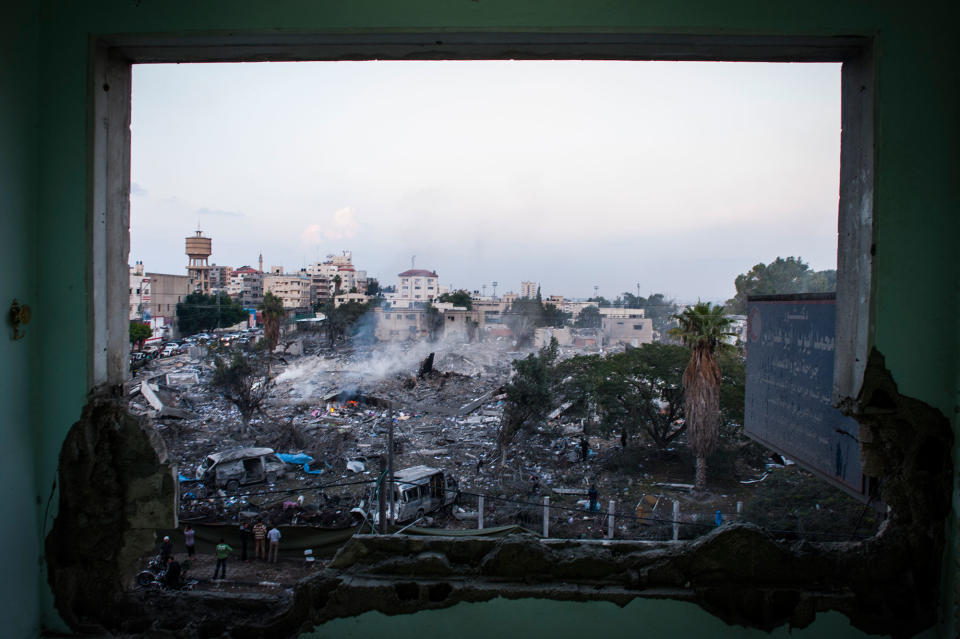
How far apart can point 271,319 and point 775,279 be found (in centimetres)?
2003

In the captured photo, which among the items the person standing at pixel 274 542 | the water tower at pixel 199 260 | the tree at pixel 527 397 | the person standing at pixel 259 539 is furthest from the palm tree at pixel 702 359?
the water tower at pixel 199 260

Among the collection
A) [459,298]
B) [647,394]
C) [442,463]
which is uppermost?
[459,298]

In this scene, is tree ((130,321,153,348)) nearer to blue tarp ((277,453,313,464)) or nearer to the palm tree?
blue tarp ((277,453,313,464))

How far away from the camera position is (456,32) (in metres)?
2.04

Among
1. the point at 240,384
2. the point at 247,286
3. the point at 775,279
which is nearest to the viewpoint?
the point at 775,279

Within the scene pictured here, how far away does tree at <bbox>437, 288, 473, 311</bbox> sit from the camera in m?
31.1

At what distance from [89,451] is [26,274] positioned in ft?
2.49

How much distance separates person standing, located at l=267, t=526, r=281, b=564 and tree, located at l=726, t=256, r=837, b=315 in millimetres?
11963

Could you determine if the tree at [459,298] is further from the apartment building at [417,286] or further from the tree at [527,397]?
the tree at [527,397]

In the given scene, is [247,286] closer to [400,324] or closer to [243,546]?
[400,324]

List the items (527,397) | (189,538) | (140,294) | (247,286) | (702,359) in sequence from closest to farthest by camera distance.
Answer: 1. (189,538)
2. (702,359)
3. (527,397)
4. (140,294)
5. (247,286)

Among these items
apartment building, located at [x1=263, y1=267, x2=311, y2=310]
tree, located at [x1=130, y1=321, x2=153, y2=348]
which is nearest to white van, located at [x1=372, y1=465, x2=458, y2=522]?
tree, located at [x1=130, y1=321, x2=153, y2=348]

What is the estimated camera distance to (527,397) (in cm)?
1659

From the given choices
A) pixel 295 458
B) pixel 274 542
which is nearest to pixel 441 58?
pixel 274 542
